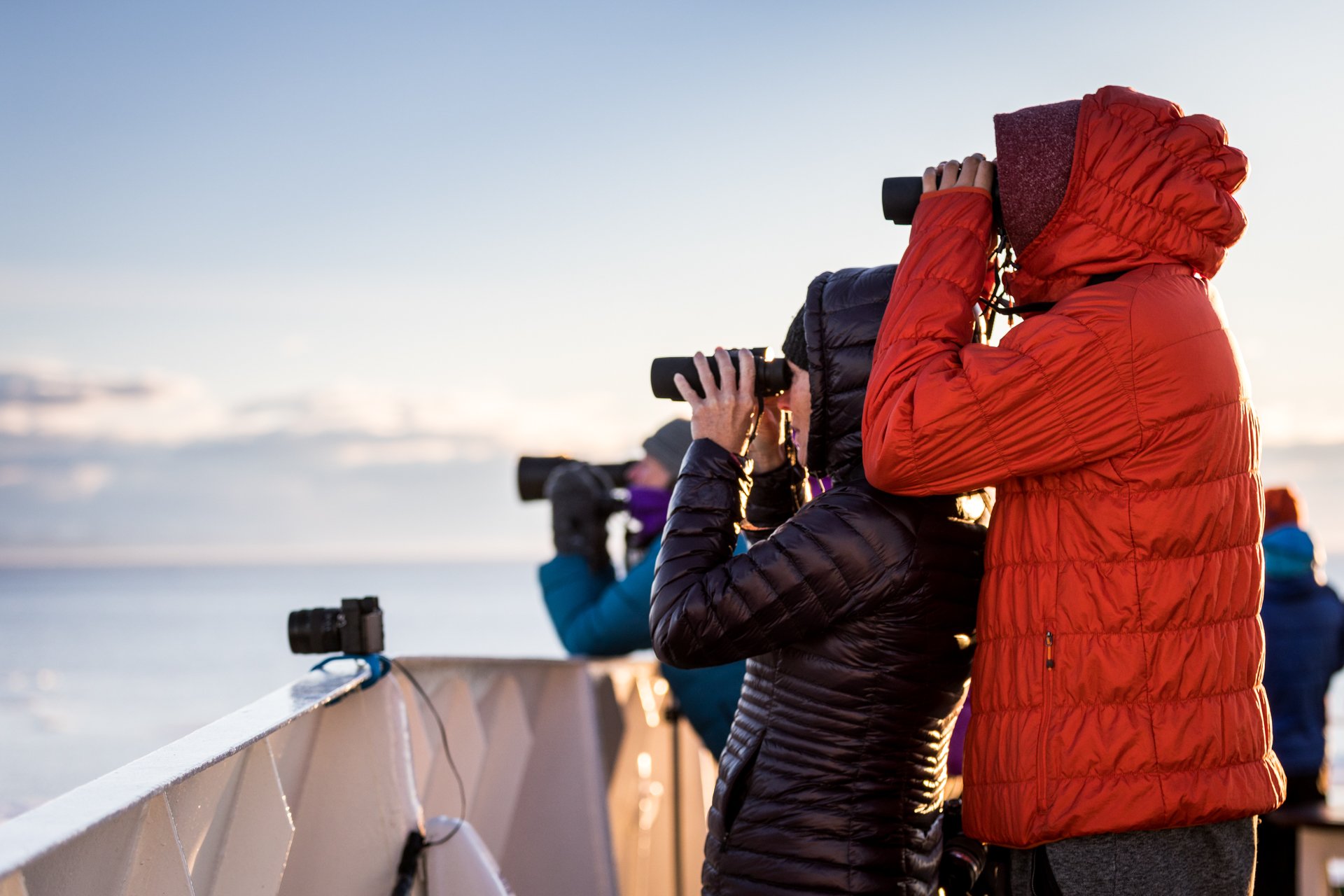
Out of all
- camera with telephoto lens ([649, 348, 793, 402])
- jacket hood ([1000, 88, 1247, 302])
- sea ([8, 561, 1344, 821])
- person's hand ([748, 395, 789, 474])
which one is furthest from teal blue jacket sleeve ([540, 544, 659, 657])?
jacket hood ([1000, 88, 1247, 302])

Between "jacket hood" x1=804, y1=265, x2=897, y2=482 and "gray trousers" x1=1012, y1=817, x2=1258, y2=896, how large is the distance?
569mm

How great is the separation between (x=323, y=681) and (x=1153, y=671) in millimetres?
1262

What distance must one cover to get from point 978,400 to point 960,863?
2.33 ft

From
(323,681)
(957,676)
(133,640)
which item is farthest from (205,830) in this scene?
(133,640)

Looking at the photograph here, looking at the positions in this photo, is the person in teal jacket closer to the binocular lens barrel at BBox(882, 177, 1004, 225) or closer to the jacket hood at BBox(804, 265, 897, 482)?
the jacket hood at BBox(804, 265, 897, 482)

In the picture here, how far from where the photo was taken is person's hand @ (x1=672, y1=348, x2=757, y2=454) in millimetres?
1795

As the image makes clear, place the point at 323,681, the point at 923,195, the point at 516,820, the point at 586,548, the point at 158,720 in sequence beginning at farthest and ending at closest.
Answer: the point at 158,720 → the point at 586,548 → the point at 516,820 → the point at 323,681 → the point at 923,195

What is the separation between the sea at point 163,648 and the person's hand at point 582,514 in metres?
0.42

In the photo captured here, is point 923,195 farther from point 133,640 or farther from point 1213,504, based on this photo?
point 133,640

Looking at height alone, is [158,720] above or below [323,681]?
below

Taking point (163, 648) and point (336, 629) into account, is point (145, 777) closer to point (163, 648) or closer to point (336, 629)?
point (336, 629)

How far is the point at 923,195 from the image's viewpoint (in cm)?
171

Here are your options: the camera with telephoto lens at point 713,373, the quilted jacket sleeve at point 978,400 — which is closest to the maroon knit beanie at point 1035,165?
the quilted jacket sleeve at point 978,400

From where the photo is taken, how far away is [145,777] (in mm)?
1298
